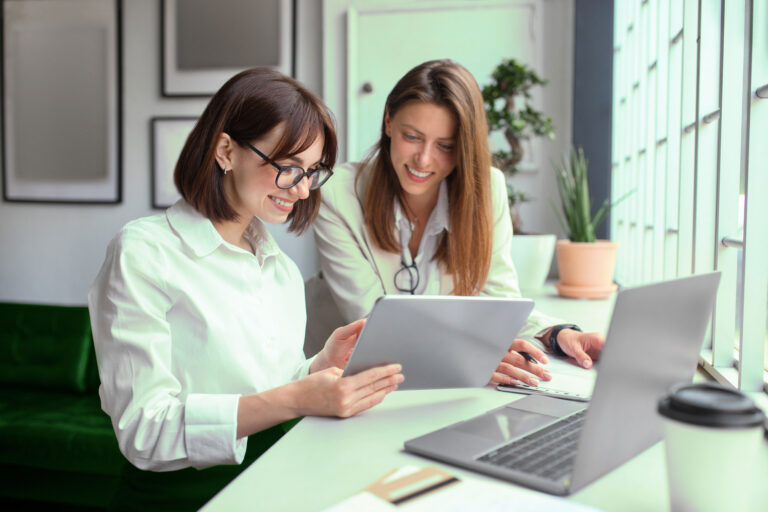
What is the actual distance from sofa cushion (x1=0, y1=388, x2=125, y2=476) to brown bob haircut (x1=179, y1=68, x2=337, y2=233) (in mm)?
Result: 1415

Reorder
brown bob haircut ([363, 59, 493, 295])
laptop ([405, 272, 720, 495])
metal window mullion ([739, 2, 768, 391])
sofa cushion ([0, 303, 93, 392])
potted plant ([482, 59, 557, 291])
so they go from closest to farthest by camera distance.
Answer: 1. laptop ([405, 272, 720, 495])
2. metal window mullion ([739, 2, 768, 391])
3. brown bob haircut ([363, 59, 493, 295])
4. potted plant ([482, 59, 557, 291])
5. sofa cushion ([0, 303, 93, 392])

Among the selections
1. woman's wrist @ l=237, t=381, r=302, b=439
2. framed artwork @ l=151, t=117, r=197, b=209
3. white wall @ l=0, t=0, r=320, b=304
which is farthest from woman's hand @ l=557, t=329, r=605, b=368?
framed artwork @ l=151, t=117, r=197, b=209

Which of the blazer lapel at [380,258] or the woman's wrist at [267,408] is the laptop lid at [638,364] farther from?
the blazer lapel at [380,258]

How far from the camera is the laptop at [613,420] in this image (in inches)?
24.8

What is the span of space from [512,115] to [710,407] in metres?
2.19

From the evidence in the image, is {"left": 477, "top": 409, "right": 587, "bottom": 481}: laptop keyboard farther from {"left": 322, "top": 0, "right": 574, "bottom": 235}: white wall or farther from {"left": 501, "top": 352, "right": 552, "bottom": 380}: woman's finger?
{"left": 322, "top": 0, "right": 574, "bottom": 235}: white wall

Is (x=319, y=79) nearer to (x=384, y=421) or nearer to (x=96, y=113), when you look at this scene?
(x=96, y=113)

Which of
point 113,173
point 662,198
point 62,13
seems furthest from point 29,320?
point 662,198

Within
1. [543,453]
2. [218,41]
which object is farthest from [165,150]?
[543,453]

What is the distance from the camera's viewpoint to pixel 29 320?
9.46 ft

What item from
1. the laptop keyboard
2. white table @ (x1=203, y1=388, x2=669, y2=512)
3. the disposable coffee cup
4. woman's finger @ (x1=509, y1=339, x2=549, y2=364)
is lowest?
white table @ (x1=203, y1=388, x2=669, y2=512)

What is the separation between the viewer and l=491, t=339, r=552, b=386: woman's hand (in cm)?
113

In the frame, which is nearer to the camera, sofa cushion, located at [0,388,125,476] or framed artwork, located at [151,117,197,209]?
sofa cushion, located at [0,388,125,476]

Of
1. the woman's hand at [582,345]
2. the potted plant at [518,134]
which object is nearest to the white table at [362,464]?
the woman's hand at [582,345]
